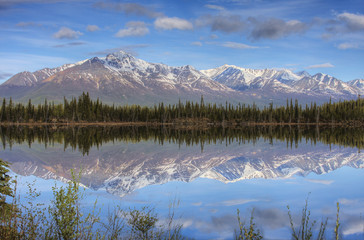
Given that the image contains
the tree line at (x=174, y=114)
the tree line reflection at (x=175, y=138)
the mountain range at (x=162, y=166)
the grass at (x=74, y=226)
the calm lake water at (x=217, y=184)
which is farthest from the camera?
the tree line at (x=174, y=114)

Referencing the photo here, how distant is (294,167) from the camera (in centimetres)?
3344

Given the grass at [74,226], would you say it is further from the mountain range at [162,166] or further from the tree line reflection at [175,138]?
the tree line reflection at [175,138]

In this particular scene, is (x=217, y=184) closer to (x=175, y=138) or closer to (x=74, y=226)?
(x=74, y=226)

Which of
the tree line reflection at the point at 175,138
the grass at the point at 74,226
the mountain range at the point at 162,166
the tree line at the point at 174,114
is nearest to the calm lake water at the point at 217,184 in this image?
the mountain range at the point at 162,166

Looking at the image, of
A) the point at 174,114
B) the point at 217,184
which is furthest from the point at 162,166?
the point at 174,114

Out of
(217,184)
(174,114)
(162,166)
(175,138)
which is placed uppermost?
(174,114)

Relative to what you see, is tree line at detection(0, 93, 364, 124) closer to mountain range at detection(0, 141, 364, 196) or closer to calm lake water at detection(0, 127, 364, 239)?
mountain range at detection(0, 141, 364, 196)

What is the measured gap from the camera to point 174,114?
182m

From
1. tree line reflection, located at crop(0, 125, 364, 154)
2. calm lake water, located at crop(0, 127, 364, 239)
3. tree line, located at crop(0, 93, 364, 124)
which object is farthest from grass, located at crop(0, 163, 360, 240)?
tree line, located at crop(0, 93, 364, 124)

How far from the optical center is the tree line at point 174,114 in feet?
547

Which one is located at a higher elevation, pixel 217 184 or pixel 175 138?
pixel 217 184

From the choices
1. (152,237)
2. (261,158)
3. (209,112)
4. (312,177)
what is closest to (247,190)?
(312,177)

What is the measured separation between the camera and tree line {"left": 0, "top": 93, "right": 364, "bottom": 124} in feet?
547

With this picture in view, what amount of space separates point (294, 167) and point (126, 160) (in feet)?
55.4
